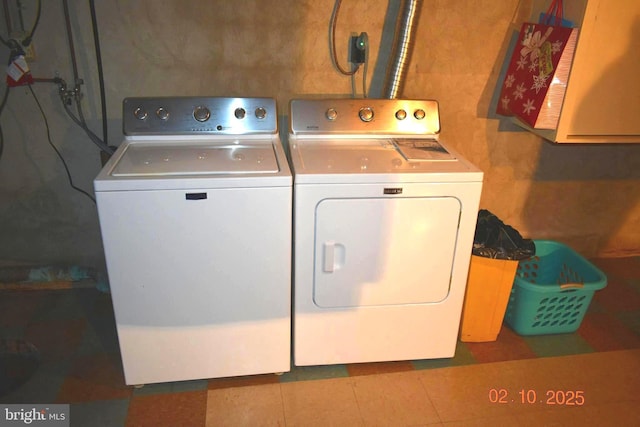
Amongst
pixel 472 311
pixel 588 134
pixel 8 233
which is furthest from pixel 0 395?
pixel 588 134

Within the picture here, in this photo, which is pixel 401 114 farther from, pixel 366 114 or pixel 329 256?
pixel 329 256

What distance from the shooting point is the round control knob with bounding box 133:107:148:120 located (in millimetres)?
1941

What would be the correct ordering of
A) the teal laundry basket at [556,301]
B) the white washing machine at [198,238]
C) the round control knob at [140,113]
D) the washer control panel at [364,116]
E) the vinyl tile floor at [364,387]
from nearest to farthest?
the white washing machine at [198,238], the vinyl tile floor at [364,387], the round control knob at [140,113], the washer control panel at [364,116], the teal laundry basket at [556,301]

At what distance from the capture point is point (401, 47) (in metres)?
2.16

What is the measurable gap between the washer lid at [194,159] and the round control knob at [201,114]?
12 cm

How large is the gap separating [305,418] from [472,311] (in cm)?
86

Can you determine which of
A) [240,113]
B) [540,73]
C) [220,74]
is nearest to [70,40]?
[220,74]

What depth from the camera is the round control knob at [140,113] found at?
194 centimetres

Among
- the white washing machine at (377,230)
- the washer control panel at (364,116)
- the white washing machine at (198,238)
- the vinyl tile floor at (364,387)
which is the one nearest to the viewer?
the white washing machine at (198,238)

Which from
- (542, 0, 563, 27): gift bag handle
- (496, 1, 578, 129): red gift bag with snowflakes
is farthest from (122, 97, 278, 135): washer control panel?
(542, 0, 563, 27): gift bag handle

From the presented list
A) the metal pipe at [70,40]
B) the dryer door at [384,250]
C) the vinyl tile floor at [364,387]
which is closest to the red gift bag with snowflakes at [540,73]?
the dryer door at [384,250]

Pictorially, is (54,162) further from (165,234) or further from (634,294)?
(634,294)

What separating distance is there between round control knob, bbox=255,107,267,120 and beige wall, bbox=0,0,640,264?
29 cm
